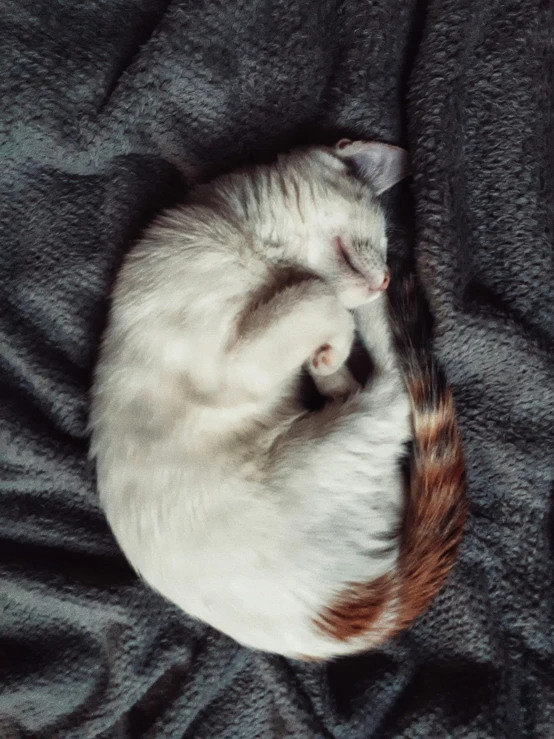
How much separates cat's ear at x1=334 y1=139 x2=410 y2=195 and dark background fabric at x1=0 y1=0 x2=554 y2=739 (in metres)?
0.03

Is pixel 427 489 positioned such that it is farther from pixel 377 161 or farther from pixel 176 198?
pixel 176 198

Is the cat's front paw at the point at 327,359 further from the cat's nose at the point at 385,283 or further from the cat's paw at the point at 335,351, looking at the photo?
the cat's nose at the point at 385,283

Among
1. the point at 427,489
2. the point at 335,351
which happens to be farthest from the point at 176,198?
the point at 427,489

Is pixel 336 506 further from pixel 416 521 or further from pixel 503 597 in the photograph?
pixel 503 597

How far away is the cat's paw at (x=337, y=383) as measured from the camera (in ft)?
3.49

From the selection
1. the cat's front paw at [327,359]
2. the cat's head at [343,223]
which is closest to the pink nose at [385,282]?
the cat's head at [343,223]

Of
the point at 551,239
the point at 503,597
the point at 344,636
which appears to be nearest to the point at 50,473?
the point at 344,636

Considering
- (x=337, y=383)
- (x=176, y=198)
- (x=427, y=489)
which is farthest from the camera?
(x=176, y=198)

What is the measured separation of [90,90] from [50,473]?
0.65 metres

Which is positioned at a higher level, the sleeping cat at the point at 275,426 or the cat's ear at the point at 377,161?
the cat's ear at the point at 377,161

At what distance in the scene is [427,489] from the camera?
0.97 metres

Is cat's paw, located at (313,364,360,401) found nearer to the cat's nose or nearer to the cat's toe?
the cat's toe

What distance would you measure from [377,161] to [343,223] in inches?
5.4

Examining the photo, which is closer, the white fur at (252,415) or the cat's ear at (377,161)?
the white fur at (252,415)
